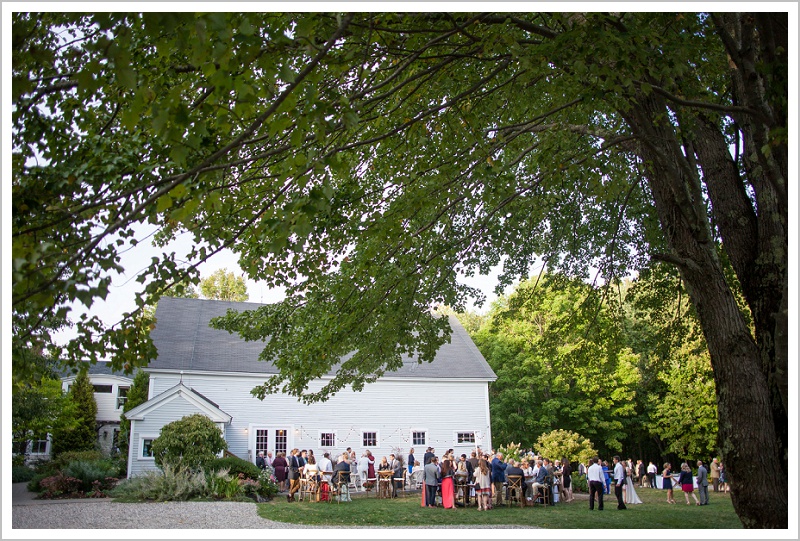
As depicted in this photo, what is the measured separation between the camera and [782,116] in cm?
492

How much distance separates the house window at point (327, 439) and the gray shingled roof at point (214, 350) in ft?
11.0

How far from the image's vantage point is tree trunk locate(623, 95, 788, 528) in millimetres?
6312

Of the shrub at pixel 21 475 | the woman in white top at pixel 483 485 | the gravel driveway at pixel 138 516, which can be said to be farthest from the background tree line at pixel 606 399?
the shrub at pixel 21 475

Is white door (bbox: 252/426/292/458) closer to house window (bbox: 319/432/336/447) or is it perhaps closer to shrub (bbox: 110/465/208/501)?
house window (bbox: 319/432/336/447)

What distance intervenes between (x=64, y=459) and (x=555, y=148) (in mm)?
22577

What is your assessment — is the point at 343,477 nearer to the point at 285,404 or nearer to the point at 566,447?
the point at 285,404

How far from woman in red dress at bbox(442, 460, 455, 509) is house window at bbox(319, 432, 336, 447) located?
10459 mm

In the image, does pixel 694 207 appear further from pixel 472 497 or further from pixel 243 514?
pixel 472 497

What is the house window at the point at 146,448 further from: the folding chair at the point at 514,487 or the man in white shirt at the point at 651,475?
the man in white shirt at the point at 651,475

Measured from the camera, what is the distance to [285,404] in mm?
24375

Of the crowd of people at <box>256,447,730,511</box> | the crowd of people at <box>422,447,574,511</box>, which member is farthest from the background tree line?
the crowd of people at <box>422,447,574,511</box>

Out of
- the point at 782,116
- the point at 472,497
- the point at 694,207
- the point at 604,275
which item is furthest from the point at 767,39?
the point at 472,497

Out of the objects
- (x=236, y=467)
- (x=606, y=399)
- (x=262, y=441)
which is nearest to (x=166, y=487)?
(x=236, y=467)

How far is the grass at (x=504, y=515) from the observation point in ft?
38.1
